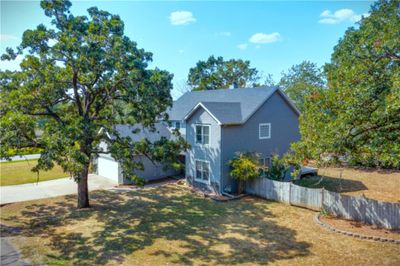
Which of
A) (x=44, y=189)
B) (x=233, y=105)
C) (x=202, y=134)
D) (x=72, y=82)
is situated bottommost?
(x=44, y=189)

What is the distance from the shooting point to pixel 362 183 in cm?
2272

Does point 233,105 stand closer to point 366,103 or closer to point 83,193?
point 83,193

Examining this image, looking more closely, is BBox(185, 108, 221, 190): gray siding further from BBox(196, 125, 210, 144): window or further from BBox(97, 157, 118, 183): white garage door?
BBox(97, 157, 118, 183): white garage door

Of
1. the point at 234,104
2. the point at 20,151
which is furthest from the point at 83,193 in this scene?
the point at 234,104

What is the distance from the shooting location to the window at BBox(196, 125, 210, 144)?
20.5 m

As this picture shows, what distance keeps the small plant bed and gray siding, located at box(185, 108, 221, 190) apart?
7.69m

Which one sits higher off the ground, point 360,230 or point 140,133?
point 140,133

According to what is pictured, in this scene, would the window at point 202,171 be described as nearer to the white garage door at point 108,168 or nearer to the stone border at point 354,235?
the white garage door at point 108,168

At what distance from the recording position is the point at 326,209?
15445 millimetres

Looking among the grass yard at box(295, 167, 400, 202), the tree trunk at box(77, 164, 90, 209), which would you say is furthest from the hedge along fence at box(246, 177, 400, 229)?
the tree trunk at box(77, 164, 90, 209)

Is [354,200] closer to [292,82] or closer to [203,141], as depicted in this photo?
[203,141]

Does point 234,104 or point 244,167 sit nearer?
point 244,167

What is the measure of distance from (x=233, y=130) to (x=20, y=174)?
69.5 ft

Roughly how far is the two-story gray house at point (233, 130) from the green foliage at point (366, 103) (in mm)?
8676
